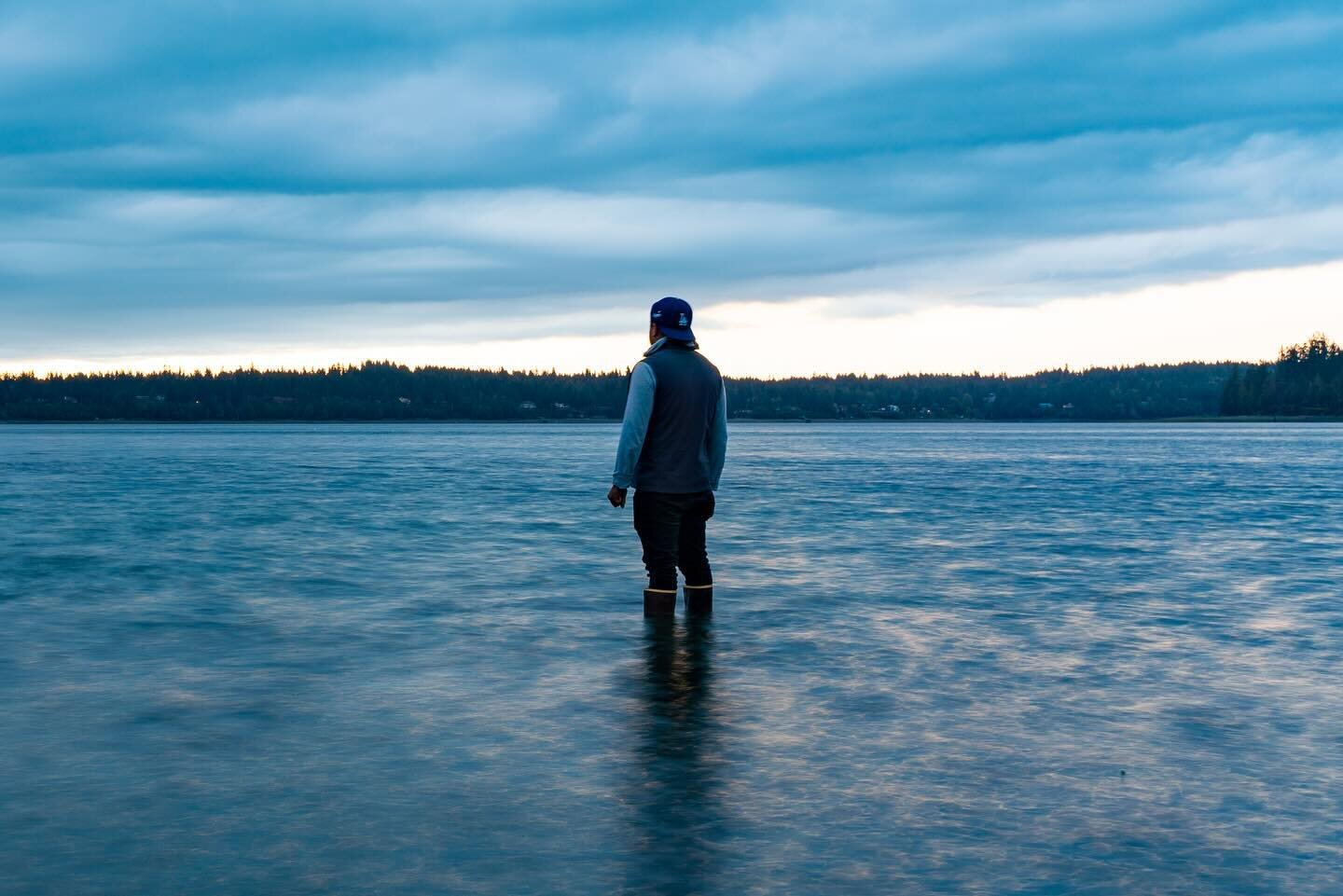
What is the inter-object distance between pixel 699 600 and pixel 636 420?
1.49 m

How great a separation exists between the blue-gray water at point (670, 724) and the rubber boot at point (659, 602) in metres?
0.28

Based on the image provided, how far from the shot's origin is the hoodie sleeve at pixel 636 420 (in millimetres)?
8281

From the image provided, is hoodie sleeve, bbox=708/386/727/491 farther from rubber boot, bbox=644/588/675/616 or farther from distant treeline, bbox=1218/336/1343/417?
distant treeline, bbox=1218/336/1343/417

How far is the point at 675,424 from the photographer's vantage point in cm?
849

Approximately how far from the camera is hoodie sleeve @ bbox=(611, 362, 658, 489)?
828 centimetres

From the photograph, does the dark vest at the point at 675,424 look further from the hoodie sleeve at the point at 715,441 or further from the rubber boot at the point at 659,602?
the rubber boot at the point at 659,602

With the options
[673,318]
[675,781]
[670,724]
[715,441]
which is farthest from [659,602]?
[675,781]

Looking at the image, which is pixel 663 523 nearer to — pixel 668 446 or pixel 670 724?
pixel 668 446

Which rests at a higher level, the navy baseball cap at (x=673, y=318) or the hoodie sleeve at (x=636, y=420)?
the navy baseball cap at (x=673, y=318)

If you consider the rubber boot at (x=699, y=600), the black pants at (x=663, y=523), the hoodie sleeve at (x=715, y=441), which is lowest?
the rubber boot at (x=699, y=600)

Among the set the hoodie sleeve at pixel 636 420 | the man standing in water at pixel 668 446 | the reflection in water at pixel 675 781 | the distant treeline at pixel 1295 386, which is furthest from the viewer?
the distant treeline at pixel 1295 386

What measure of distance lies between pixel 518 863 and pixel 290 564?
928cm

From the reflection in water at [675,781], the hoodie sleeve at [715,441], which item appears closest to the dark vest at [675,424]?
the hoodie sleeve at [715,441]

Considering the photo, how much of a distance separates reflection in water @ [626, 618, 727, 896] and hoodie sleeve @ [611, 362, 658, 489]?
1.65m
